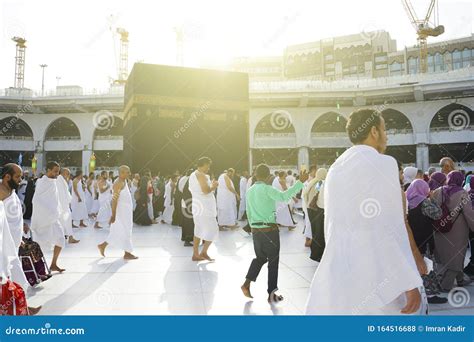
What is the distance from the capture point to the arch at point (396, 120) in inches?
1364

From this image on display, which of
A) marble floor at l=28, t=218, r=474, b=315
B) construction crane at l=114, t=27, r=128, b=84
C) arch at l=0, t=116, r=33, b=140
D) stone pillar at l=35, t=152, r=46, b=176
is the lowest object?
marble floor at l=28, t=218, r=474, b=315

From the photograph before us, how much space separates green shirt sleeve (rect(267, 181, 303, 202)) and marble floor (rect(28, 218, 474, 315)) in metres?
1.04

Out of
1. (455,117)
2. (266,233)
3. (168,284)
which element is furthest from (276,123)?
(266,233)

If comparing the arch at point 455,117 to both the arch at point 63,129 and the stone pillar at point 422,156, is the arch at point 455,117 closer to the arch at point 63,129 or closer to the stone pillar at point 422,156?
the stone pillar at point 422,156

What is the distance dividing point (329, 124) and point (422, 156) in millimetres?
8978

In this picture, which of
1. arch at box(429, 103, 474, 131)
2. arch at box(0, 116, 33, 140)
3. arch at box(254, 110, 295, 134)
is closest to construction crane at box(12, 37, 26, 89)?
arch at box(0, 116, 33, 140)

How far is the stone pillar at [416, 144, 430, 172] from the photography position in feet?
103

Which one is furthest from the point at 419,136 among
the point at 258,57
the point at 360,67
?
the point at 258,57

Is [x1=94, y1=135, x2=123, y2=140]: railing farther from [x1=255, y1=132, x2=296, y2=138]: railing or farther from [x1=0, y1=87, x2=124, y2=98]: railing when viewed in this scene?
[x1=255, y1=132, x2=296, y2=138]: railing

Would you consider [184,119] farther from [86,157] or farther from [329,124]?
[329,124]

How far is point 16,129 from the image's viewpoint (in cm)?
3703

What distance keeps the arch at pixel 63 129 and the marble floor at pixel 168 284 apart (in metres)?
33.6
